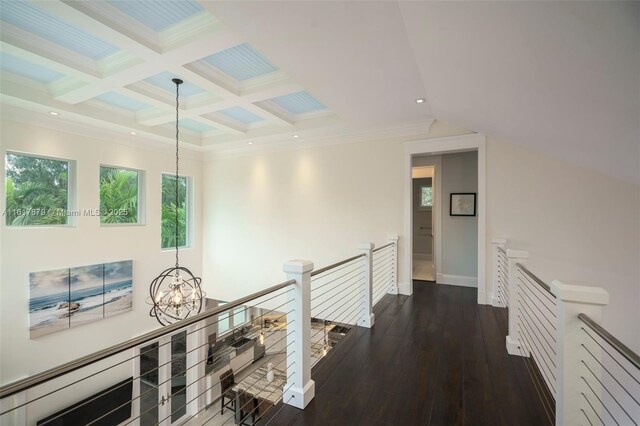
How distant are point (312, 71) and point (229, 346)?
702 centimetres

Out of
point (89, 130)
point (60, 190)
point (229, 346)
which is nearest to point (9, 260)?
point (60, 190)

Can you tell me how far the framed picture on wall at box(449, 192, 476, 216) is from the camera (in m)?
5.31

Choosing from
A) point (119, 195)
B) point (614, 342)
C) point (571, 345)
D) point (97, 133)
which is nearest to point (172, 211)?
point (119, 195)

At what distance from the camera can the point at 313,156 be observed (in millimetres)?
5754

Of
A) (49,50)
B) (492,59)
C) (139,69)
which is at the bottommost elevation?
(492,59)

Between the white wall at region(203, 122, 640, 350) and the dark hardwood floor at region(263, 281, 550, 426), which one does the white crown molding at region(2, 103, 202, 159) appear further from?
the dark hardwood floor at region(263, 281, 550, 426)

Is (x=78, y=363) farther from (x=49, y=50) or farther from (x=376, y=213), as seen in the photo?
(x=376, y=213)

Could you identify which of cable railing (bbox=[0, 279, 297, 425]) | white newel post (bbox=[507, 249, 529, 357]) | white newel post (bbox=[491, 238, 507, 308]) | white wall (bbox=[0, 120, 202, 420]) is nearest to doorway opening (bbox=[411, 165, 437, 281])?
white newel post (bbox=[491, 238, 507, 308])

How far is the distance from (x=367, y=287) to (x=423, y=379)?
1273 millimetres

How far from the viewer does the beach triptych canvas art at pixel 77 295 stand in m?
4.40

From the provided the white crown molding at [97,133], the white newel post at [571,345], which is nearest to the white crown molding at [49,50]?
A: the white crown molding at [97,133]

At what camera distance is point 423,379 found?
2.47 m

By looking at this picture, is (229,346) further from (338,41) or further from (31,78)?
(338,41)

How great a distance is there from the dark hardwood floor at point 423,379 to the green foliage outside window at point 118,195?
4990 mm
